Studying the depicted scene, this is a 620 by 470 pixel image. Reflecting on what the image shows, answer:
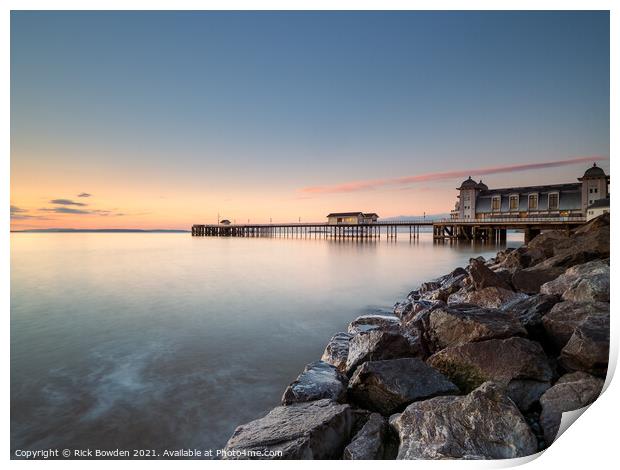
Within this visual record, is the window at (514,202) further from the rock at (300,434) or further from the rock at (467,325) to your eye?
the rock at (300,434)

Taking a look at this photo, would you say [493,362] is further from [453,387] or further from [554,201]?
[554,201]

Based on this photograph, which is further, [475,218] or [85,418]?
[475,218]

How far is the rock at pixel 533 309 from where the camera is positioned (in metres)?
3.88

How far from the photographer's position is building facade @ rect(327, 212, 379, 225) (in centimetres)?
4881

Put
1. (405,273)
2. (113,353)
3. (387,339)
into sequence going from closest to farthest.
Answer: (387,339) → (113,353) → (405,273)

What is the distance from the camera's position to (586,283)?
14.4ft

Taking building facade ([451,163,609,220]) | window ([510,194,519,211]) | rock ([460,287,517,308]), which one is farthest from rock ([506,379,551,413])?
window ([510,194,519,211])

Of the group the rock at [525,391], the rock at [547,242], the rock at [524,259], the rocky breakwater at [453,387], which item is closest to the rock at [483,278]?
the rocky breakwater at [453,387]
